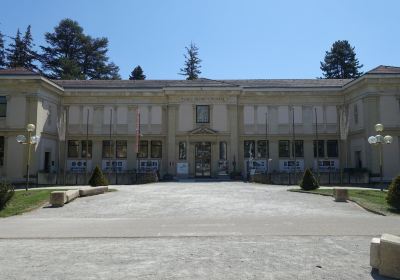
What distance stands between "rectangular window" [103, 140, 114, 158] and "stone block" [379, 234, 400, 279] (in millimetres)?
39004

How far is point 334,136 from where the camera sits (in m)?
43.6

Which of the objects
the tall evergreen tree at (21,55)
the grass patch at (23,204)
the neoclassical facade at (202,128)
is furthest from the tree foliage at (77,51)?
the grass patch at (23,204)

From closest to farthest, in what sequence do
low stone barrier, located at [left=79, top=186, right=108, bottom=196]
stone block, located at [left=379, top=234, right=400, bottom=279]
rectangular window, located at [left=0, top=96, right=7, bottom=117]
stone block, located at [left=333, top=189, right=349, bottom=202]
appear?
stone block, located at [left=379, top=234, right=400, bottom=279], stone block, located at [left=333, top=189, right=349, bottom=202], low stone barrier, located at [left=79, top=186, right=108, bottom=196], rectangular window, located at [left=0, top=96, right=7, bottom=117]

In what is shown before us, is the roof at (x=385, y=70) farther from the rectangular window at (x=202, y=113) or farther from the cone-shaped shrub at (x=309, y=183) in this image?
the cone-shaped shrub at (x=309, y=183)

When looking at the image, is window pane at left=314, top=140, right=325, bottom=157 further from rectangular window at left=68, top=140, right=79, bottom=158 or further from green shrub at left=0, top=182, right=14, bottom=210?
green shrub at left=0, top=182, right=14, bottom=210

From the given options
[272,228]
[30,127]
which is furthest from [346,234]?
[30,127]

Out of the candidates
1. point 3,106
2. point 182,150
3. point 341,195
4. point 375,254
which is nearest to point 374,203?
point 341,195

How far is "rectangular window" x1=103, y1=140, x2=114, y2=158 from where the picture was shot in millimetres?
43812

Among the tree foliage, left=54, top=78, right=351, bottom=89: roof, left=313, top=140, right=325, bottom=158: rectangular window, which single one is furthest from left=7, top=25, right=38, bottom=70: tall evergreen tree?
left=313, top=140, right=325, bottom=158: rectangular window

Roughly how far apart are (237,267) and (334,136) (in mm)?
38884

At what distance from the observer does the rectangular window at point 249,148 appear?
143 ft

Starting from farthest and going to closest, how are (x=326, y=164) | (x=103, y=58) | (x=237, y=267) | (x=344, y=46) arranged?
(x=344, y=46)
(x=103, y=58)
(x=326, y=164)
(x=237, y=267)

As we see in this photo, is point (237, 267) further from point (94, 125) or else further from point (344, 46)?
point (344, 46)

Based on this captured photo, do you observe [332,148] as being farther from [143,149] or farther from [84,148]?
[84,148]
